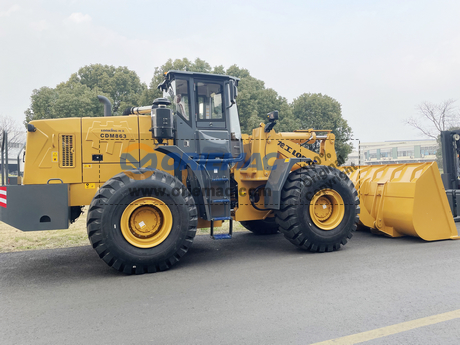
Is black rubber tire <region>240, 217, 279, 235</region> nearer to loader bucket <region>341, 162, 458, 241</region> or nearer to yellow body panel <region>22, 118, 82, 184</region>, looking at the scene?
loader bucket <region>341, 162, 458, 241</region>

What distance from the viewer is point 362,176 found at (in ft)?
27.8

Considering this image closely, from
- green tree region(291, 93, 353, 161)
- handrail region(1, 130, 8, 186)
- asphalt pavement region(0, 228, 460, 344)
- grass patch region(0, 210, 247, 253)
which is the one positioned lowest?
asphalt pavement region(0, 228, 460, 344)

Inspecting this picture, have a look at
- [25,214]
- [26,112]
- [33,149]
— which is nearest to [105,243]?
[25,214]

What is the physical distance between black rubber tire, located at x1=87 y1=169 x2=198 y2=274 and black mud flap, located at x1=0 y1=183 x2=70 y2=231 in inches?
21.0

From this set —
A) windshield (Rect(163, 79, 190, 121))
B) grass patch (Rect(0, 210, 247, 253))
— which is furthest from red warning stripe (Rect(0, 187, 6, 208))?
windshield (Rect(163, 79, 190, 121))

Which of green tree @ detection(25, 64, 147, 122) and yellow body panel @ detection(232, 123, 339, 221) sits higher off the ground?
green tree @ detection(25, 64, 147, 122)

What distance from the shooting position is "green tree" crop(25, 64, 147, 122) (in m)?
20.6

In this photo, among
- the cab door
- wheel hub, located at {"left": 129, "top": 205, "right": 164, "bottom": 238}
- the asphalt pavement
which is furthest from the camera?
the cab door

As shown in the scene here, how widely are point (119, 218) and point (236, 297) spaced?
2105 mm

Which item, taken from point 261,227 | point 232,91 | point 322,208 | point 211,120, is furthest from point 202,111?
point 261,227

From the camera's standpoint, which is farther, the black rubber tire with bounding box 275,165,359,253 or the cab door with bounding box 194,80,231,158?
the cab door with bounding box 194,80,231,158

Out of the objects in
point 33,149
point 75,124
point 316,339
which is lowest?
point 316,339

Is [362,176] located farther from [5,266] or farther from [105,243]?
[5,266]

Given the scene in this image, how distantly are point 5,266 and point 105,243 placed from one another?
2.00 m
